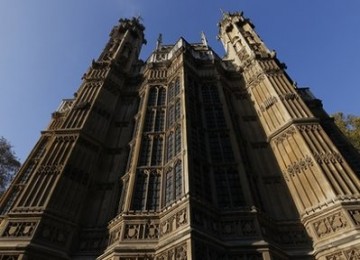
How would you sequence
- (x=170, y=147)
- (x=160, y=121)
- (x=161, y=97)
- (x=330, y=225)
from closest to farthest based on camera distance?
(x=330, y=225), (x=170, y=147), (x=160, y=121), (x=161, y=97)

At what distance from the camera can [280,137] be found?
18.0 metres

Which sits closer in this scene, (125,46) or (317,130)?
(317,130)

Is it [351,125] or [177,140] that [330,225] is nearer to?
[177,140]

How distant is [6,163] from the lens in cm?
2581

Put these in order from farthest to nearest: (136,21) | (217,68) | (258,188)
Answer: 1. (136,21)
2. (217,68)
3. (258,188)

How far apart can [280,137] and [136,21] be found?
2767 cm

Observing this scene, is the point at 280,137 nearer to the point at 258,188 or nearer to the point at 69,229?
the point at 258,188

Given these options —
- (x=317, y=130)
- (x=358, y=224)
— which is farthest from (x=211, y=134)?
(x=358, y=224)

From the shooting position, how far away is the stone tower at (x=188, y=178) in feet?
40.2

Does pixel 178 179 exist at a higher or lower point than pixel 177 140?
lower

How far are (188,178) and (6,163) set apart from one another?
18966 mm

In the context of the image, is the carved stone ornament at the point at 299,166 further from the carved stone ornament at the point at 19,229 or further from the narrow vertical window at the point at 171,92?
the carved stone ornament at the point at 19,229

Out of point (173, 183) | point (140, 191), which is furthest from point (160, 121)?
point (173, 183)

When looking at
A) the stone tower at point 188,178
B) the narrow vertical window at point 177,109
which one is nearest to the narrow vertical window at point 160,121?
the stone tower at point 188,178
